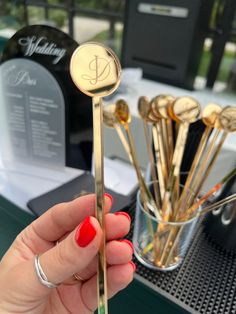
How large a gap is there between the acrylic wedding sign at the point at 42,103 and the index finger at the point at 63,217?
0.18 metres

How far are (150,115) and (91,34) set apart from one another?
56.2 inches

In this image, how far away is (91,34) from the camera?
64.6 inches

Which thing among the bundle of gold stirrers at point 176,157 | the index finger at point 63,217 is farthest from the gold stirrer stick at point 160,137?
the index finger at point 63,217

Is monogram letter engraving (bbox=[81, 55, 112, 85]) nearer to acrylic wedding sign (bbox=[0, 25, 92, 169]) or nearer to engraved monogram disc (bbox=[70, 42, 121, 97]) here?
engraved monogram disc (bbox=[70, 42, 121, 97])

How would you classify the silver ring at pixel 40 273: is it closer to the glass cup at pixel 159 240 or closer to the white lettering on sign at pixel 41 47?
the glass cup at pixel 159 240

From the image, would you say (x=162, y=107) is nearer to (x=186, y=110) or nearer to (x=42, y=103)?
(x=186, y=110)

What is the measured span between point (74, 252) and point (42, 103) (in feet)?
0.98

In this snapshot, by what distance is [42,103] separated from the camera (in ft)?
1.57

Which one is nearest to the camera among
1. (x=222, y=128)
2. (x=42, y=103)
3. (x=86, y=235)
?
(x=86, y=235)

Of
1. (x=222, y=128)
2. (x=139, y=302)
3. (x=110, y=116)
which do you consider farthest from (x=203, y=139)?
(x=139, y=302)

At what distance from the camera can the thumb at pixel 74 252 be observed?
0.83 feet

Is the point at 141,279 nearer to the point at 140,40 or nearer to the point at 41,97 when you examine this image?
the point at 41,97

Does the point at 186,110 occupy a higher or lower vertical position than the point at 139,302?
higher

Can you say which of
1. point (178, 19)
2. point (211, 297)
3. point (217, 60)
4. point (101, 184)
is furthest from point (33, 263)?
point (217, 60)
